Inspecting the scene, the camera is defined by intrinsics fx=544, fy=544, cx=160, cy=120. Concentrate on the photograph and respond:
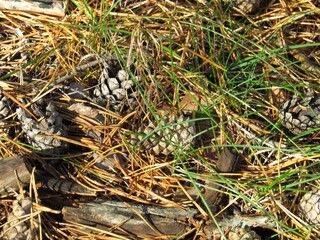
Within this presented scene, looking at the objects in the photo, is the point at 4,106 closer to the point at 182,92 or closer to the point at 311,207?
the point at 182,92

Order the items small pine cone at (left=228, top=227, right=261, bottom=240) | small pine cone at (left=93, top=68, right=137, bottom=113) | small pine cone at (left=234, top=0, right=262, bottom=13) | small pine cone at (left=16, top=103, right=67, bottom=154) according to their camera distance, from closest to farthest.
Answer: small pine cone at (left=228, top=227, right=261, bottom=240), small pine cone at (left=16, top=103, right=67, bottom=154), small pine cone at (left=93, top=68, right=137, bottom=113), small pine cone at (left=234, top=0, right=262, bottom=13)

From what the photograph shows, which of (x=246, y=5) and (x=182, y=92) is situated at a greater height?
(x=246, y=5)

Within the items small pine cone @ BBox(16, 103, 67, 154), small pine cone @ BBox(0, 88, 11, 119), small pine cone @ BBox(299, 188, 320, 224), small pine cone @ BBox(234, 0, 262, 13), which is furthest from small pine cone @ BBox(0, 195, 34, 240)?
small pine cone @ BBox(234, 0, 262, 13)

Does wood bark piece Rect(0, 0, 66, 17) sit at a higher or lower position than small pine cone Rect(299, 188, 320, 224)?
higher

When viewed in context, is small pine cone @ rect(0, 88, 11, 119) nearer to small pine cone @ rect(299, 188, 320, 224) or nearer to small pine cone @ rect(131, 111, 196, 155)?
small pine cone @ rect(131, 111, 196, 155)

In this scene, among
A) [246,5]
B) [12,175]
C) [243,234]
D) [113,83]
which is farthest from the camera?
[246,5]

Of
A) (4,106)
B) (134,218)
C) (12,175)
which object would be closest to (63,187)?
(12,175)

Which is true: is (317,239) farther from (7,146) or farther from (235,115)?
(7,146)
